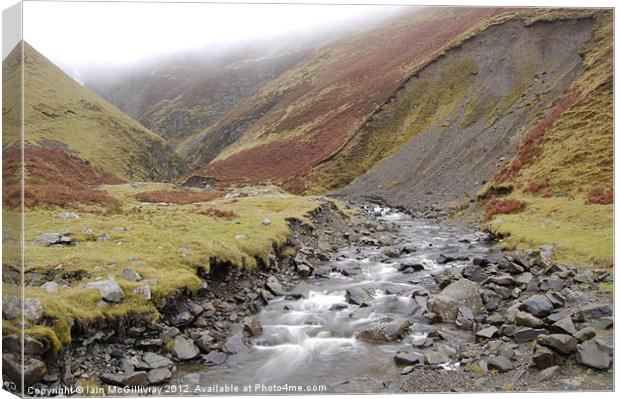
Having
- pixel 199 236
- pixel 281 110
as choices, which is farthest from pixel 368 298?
pixel 281 110

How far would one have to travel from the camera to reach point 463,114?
56375 mm

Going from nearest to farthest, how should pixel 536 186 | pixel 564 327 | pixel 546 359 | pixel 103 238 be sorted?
1. pixel 546 359
2. pixel 564 327
3. pixel 103 238
4. pixel 536 186

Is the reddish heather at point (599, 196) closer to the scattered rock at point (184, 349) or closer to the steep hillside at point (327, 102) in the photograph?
the scattered rock at point (184, 349)

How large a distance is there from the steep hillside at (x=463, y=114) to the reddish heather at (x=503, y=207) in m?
8.74

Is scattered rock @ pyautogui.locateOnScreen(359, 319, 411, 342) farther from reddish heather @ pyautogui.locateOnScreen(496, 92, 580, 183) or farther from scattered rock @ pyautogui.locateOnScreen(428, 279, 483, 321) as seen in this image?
reddish heather @ pyautogui.locateOnScreen(496, 92, 580, 183)

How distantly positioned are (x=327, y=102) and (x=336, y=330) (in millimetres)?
75116

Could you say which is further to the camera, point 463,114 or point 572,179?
point 463,114

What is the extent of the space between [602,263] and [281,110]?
289ft

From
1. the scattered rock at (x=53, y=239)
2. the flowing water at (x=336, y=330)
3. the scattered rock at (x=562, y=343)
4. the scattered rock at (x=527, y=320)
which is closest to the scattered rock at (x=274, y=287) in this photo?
the flowing water at (x=336, y=330)

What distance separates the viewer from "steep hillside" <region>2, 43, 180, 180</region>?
53.6 m

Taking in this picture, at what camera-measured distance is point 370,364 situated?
11633mm

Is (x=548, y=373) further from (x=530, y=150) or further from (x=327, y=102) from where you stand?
(x=327, y=102)

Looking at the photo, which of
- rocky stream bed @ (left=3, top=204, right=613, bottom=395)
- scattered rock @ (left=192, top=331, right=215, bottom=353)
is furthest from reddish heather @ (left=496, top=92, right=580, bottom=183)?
scattered rock @ (left=192, top=331, right=215, bottom=353)

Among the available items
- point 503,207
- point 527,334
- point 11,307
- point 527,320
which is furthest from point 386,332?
point 503,207
